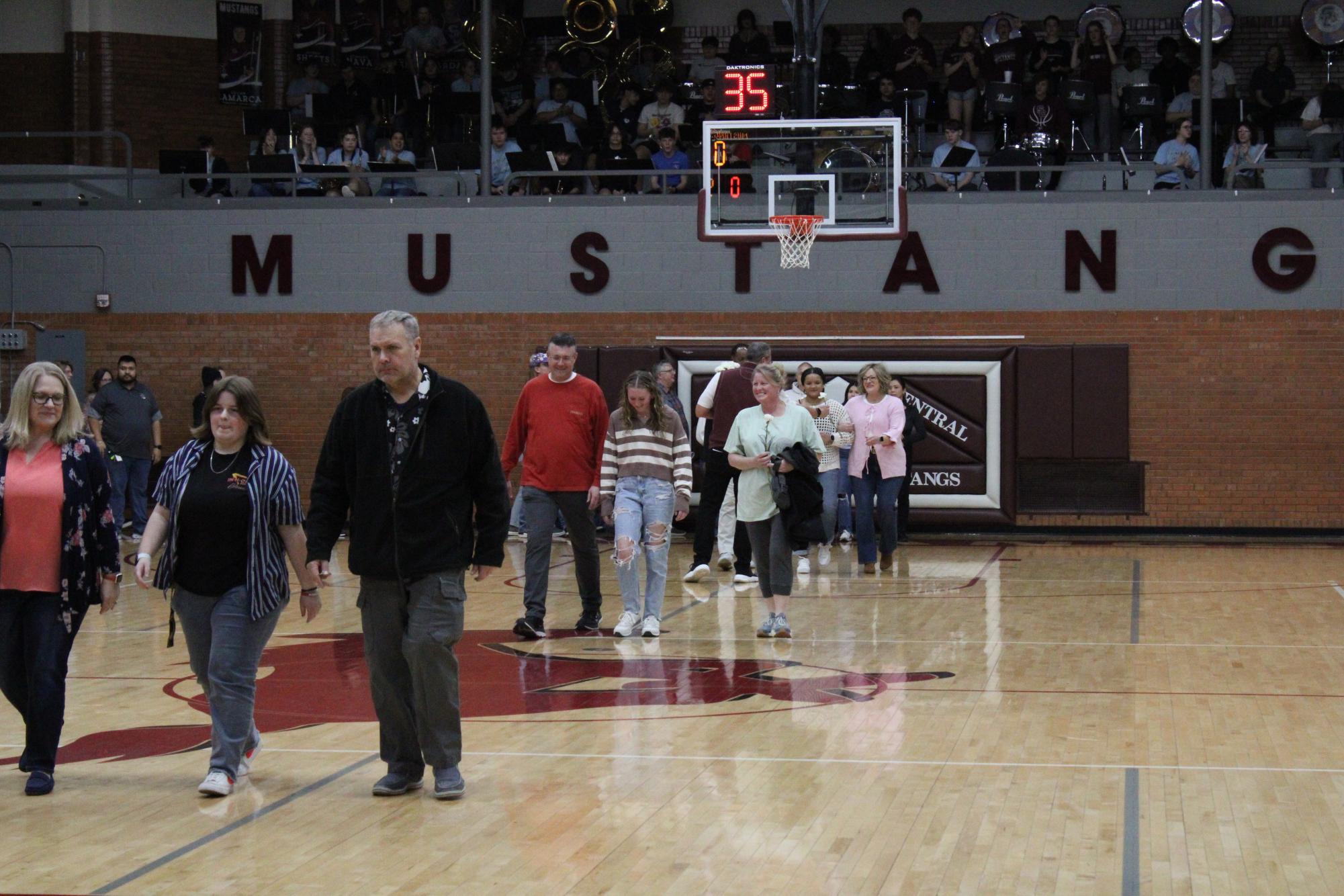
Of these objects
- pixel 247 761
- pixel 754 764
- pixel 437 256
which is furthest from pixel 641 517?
pixel 437 256

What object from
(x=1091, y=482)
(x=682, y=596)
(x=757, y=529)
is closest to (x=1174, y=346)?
(x=1091, y=482)

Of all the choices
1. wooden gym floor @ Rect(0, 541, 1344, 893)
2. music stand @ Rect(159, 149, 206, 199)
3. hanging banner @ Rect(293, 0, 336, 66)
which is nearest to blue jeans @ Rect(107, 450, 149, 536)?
music stand @ Rect(159, 149, 206, 199)

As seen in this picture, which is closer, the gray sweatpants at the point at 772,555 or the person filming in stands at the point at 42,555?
the person filming in stands at the point at 42,555

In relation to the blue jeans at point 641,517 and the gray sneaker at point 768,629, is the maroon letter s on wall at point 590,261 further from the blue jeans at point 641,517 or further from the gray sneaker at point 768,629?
the gray sneaker at point 768,629

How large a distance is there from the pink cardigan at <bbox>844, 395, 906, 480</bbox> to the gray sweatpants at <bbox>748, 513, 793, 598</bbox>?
160 inches

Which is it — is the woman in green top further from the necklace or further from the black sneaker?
the necklace

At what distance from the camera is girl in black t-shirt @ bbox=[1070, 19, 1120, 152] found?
19.8 meters

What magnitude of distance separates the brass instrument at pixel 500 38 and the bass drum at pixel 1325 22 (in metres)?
10.6

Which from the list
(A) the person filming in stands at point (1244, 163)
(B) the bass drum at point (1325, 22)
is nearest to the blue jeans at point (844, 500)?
(A) the person filming in stands at point (1244, 163)

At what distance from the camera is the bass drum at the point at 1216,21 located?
70.8 feet

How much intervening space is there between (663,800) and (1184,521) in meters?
12.6

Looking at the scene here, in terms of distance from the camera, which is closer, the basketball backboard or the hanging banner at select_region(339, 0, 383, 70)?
the basketball backboard

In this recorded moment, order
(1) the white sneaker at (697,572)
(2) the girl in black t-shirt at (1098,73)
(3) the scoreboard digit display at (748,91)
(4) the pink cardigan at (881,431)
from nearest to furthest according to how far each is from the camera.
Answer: (1) the white sneaker at (697,572) → (4) the pink cardigan at (881,431) → (3) the scoreboard digit display at (748,91) → (2) the girl in black t-shirt at (1098,73)

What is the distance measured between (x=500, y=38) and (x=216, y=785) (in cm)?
1812
